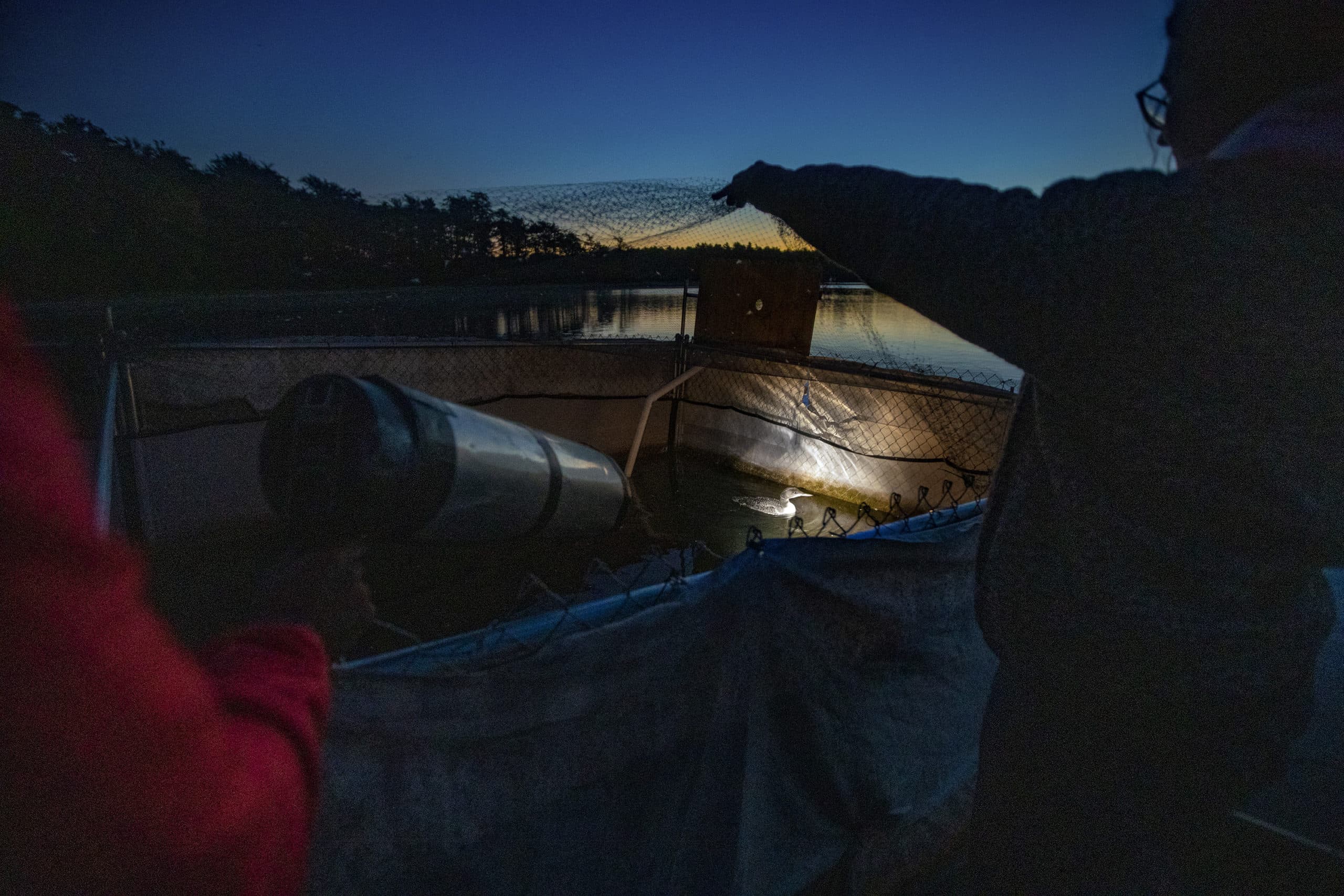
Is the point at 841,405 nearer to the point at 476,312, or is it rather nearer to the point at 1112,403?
the point at 1112,403

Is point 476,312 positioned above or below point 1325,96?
below

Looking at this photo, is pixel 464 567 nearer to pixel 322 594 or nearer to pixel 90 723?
pixel 322 594

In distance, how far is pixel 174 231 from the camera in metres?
34.6

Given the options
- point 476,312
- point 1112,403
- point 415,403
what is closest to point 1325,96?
point 1112,403

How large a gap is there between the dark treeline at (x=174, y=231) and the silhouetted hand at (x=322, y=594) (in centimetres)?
2025

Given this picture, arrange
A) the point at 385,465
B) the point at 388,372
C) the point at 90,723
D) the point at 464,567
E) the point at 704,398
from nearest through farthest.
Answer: the point at 90,723 → the point at 385,465 → the point at 464,567 → the point at 388,372 → the point at 704,398

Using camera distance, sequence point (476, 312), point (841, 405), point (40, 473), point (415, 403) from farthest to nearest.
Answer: point (476, 312), point (841, 405), point (415, 403), point (40, 473)

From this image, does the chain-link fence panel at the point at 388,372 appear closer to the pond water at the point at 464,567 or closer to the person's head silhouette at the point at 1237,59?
the pond water at the point at 464,567

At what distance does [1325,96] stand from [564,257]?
5.98 m

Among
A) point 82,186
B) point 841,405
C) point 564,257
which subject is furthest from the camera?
point 82,186

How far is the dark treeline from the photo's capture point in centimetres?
2983

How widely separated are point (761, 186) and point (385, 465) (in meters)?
1.12

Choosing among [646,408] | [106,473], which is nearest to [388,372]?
[646,408]

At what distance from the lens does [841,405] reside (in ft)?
22.9
